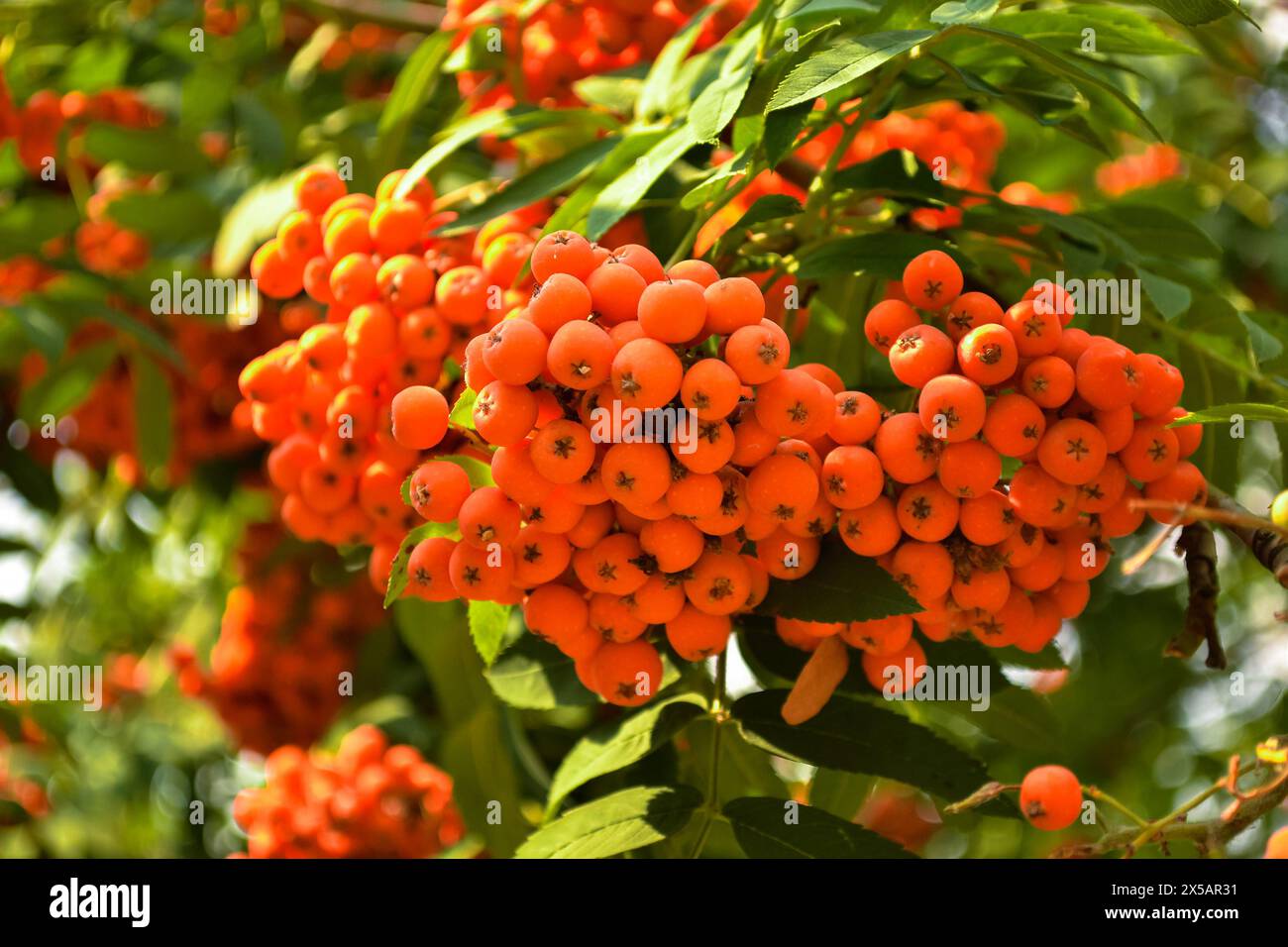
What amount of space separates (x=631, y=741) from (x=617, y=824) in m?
0.22

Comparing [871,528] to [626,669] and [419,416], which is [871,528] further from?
[419,416]

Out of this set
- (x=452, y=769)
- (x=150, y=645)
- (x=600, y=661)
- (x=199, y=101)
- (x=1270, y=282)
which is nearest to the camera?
(x=600, y=661)

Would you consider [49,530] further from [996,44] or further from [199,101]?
[996,44]

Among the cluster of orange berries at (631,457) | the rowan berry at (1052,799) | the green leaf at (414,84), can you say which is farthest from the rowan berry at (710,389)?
the green leaf at (414,84)

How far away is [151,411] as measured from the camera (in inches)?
161

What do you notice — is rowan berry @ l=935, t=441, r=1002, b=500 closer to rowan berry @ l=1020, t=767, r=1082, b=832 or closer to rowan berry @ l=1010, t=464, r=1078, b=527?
rowan berry @ l=1010, t=464, r=1078, b=527

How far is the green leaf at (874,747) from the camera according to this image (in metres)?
2.23

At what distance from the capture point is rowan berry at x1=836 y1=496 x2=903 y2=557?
1915 millimetres

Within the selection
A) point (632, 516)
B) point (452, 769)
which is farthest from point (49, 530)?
point (632, 516)

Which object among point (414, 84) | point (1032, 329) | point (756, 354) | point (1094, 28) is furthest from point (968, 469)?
point (414, 84)

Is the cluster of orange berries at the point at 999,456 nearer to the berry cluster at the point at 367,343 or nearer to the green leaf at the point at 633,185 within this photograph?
the green leaf at the point at 633,185

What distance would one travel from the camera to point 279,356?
2.47m

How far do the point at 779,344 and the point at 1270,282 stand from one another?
3.49 metres
